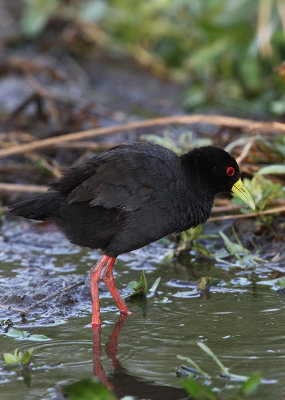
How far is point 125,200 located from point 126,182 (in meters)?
0.11

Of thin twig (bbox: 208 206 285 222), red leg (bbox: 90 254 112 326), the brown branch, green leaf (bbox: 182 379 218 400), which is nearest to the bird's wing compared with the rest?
red leg (bbox: 90 254 112 326)

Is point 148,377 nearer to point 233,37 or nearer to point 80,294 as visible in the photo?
point 80,294

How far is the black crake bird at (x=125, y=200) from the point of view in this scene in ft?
15.9

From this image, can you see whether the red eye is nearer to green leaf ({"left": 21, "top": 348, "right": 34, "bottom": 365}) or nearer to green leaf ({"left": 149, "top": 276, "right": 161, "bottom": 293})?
green leaf ({"left": 149, "top": 276, "right": 161, "bottom": 293})

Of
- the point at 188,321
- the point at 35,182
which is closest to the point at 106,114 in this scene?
the point at 35,182

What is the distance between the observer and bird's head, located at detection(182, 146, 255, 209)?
5199 mm

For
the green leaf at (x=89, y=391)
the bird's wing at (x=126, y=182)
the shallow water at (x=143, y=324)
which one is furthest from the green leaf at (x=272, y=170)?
the green leaf at (x=89, y=391)

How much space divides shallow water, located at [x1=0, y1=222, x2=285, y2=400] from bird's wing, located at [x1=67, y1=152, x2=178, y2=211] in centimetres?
72

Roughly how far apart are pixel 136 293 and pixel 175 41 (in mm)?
7050

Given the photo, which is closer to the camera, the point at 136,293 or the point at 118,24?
the point at 136,293

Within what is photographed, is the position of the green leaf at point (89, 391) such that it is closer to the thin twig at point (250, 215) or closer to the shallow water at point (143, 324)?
the shallow water at point (143, 324)

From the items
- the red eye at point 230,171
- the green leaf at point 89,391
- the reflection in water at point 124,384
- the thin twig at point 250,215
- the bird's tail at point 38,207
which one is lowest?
the reflection in water at point 124,384

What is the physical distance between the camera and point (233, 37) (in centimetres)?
1015

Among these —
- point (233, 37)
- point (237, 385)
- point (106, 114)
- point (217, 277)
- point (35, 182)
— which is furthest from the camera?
point (233, 37)
